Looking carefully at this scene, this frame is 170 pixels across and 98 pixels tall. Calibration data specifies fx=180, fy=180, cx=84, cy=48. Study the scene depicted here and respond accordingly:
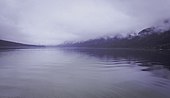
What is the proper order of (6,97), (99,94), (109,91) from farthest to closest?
(109,91), (99,94), (6,97)

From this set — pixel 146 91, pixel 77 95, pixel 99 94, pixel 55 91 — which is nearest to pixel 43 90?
pixel 55 91

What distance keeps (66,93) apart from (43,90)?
8.87 ft

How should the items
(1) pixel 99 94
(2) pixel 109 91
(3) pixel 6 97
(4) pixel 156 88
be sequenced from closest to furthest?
(3) pixel 6 97 < (1) pixel 99 94 < (2) pixel 109 91 < (4) pixel 156 88

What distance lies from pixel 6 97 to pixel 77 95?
6218 millimetres

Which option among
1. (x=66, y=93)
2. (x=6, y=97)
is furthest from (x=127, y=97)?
(x=6, y=97)

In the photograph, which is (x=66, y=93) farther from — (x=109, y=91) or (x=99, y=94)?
(x=109, y=91)

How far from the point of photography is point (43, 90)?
18438 mm

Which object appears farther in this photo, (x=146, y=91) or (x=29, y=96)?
(x=146, y=91)

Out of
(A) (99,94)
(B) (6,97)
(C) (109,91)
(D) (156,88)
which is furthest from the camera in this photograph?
(D) (156,88)

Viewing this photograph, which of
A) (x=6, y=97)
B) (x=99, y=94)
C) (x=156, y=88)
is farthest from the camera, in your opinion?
(x=156, y=88)

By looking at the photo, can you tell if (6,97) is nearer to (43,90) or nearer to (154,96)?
(43,90)

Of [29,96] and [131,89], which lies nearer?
[29,96]

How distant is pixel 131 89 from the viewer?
19031mm

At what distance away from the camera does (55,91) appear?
709 inches
